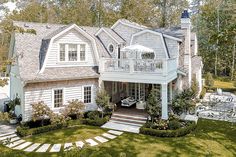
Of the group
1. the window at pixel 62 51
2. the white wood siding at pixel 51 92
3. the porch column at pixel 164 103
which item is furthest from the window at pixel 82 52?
the porch column at pixel 164 103

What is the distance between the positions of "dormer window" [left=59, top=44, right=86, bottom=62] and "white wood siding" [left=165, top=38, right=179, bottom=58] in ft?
24.4

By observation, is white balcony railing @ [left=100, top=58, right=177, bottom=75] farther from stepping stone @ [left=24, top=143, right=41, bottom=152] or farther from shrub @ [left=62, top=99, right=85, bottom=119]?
stepping stone @ [left=24, top=143, right=41, bottom=152]

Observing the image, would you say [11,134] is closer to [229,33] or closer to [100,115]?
[100,115]

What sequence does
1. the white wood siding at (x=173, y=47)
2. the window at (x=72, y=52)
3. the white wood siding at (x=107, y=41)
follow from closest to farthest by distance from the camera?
the window at (x=72, y=52)
the white wood siding at (x=173, y=47)
the white wood siding at (x=107, y=41)

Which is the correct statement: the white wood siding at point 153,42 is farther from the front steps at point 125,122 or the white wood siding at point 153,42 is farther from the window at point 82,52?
the front steps at point 125,122

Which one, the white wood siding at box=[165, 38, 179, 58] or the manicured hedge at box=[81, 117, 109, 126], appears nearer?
the manicured hedge at box=[81, 117, 109, 126]

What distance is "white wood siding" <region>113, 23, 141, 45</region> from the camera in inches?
976

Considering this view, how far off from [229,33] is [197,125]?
1204 cm

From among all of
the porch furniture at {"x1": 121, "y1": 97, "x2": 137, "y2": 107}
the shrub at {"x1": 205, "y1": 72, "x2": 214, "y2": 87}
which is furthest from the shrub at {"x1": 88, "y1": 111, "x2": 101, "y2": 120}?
the shrub at {"x1": 205, "y1": 72, "x2": 214, "y2": 87}

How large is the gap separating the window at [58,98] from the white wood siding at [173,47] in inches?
392

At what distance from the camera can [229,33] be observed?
8.29 m

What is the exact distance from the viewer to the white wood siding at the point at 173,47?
21573 millimetres

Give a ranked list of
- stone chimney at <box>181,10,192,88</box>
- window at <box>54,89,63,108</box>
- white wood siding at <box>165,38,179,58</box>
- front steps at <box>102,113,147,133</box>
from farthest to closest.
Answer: stone chimney at <box>181,10,192,88</box> < white wood siding at <box>165,38,179,58</box> < window at <box>54,89,63,108</box> < front steps at <box>102,113,147,133</box>

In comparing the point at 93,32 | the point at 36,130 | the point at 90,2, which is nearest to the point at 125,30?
the point at 93,32
